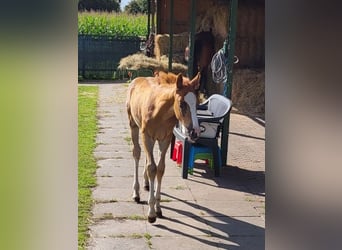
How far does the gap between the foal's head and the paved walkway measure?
2.76 ft

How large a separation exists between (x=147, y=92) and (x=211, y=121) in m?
1.29

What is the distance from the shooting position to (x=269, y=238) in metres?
0.88

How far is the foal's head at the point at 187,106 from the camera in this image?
371cm

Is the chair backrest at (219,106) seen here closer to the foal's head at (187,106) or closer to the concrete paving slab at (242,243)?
the foal's head at (187,106)

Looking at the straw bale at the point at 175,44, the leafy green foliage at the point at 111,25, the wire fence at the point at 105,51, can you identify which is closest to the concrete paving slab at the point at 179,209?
the straw bale at the point at 175,44

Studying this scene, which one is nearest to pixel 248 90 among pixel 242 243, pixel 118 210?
pixel 118 210

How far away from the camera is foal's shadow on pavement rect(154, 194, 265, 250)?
3.68 metres

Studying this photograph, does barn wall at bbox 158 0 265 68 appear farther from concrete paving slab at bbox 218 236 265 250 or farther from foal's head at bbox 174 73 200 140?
concrete paving slab at bbox 218 236 265 250

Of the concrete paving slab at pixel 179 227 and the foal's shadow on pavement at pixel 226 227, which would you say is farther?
the concrete paving slab at pixel 179 227

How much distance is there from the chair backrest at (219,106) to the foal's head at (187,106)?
170 cm

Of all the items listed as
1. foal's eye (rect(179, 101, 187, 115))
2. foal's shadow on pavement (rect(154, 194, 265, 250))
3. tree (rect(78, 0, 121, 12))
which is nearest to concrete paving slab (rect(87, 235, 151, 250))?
foal's shadow on pavement (rect(154, 194, 265, 250))
